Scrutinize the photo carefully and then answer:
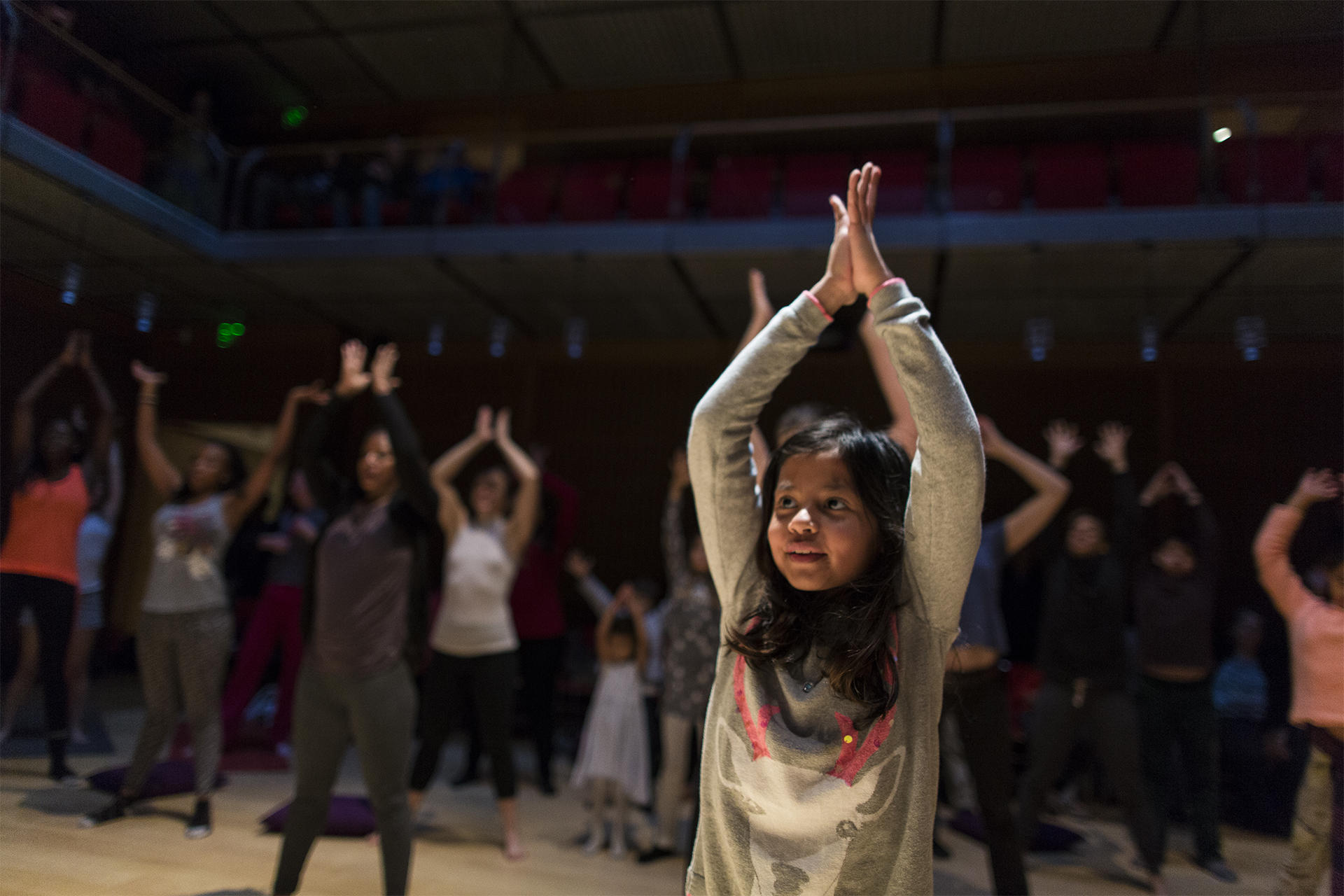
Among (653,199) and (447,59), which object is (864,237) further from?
(653,199)

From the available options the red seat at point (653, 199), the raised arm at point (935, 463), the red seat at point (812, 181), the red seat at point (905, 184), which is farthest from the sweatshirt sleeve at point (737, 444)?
the red seat at point (653, 199)

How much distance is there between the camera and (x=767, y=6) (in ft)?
5.50

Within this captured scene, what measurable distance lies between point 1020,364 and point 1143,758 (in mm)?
1757

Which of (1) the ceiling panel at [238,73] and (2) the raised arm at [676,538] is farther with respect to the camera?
(2) the raised arm at [676,538]

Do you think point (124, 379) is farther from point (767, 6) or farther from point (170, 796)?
point (767, 6)

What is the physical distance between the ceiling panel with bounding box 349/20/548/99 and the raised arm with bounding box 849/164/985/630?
1151 mm

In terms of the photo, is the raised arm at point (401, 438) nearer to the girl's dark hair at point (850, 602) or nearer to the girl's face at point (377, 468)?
the girl's face at point (377, 468)

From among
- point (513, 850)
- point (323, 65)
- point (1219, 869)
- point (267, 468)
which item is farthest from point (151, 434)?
point (1219, 869)

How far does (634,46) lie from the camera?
1903 mm

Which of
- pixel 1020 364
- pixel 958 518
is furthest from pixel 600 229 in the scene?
pixel 958 518

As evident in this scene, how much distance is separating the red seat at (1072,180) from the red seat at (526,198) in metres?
2.73

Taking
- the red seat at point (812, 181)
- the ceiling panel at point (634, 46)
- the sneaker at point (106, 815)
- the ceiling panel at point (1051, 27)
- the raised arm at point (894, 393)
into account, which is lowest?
the sneaker at point (106, 815)

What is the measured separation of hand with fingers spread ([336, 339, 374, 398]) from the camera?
2051mm

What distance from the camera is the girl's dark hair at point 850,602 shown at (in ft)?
3.15
